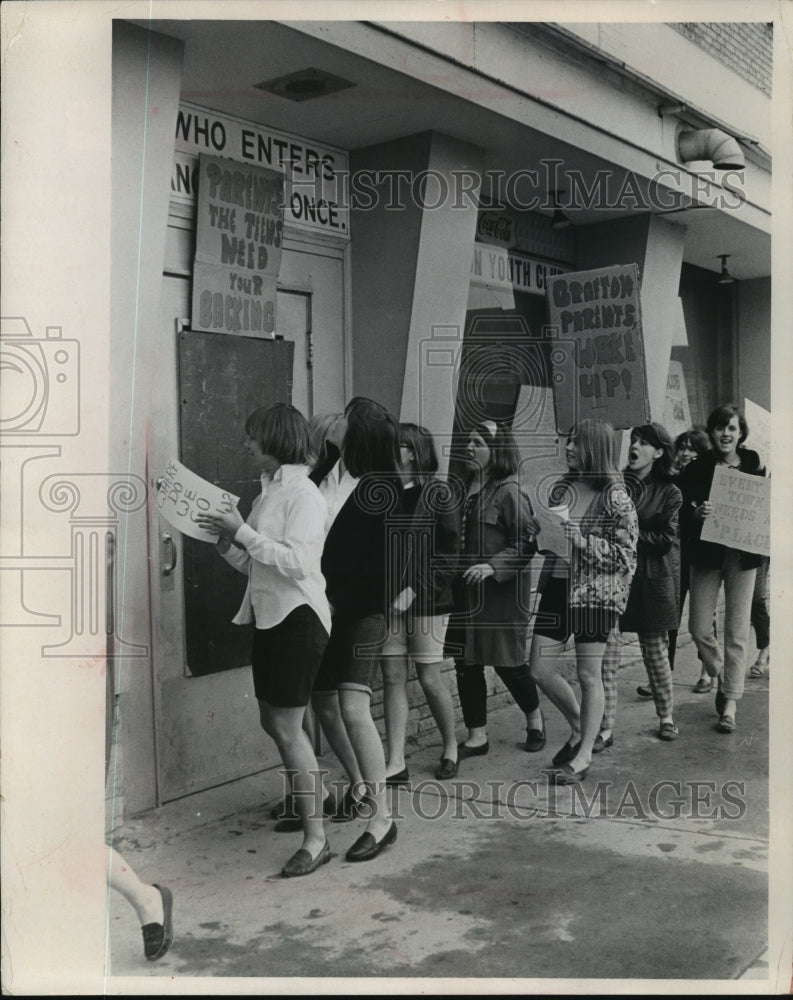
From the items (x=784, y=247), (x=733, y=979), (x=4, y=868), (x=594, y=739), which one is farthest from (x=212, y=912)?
(x=784, y=247)

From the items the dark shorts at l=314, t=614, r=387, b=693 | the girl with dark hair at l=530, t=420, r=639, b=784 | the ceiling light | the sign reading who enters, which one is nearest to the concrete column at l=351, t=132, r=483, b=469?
the sign reading who enters

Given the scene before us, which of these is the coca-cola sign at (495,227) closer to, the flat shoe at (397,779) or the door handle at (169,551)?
the door handle at (169,551)

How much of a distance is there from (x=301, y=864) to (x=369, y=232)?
287cm

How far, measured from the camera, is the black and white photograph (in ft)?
12.0

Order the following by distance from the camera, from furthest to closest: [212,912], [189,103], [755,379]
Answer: [755,379]
[189,103]
[212,912]

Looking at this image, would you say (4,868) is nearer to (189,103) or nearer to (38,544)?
(38,544)

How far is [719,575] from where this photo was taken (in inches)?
233

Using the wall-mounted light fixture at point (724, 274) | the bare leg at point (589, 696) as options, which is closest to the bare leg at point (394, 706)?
the bare leg at point (589, 696)

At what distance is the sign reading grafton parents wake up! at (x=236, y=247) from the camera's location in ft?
14.8

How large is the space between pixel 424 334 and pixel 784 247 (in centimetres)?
190

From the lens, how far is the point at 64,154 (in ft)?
11.9

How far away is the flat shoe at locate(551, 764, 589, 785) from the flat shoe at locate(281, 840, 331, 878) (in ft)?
4.44

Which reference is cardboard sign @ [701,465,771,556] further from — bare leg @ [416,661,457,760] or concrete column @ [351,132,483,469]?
bare leg @ [416,661,457,760]

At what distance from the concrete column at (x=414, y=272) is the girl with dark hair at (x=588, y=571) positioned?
0.69 metres
